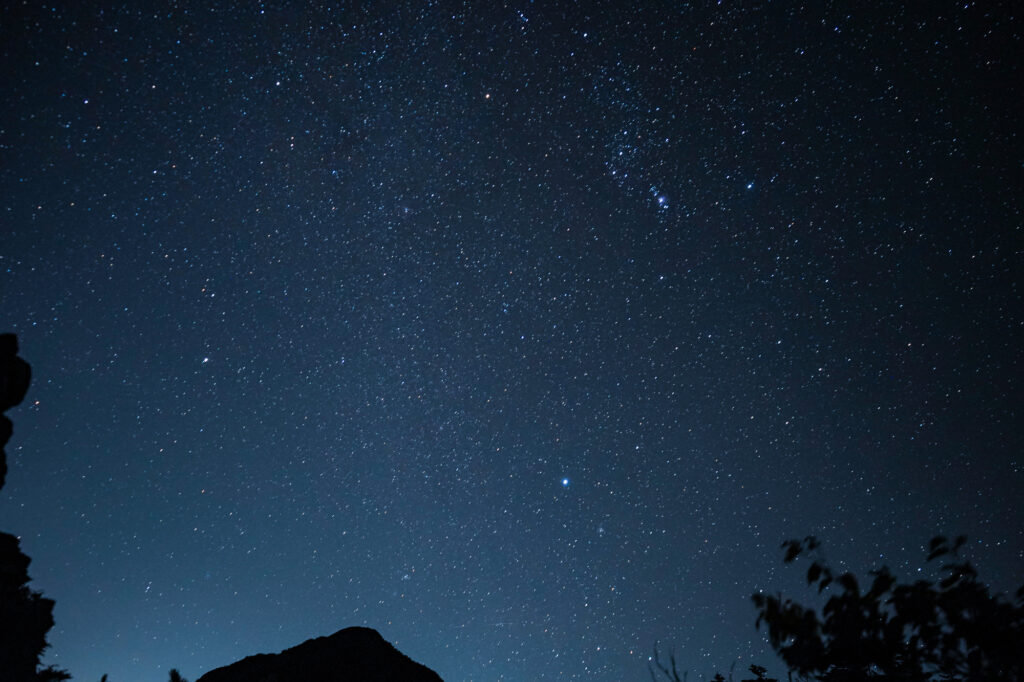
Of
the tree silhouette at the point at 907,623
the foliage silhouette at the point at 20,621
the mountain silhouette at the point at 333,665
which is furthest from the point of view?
the foliage silhouette at the point at 20,621

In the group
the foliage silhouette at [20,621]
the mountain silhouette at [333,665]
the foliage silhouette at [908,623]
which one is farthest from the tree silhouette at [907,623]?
the foliage silhouette at [20,621]

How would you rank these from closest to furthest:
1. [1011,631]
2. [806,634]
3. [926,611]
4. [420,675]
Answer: [806,634] < [1011,631] < [926,611] < [420,675]

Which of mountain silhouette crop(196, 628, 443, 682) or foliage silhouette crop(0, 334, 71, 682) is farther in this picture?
foliage silhouette crop(0, 334, 71, 682)

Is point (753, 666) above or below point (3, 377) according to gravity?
below

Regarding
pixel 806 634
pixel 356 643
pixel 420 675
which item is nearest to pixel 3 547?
pixel 356 643

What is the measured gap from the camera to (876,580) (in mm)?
3098

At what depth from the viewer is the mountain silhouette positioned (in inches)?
752

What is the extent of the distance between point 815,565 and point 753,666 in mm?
18891

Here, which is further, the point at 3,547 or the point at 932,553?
the point at 3,547

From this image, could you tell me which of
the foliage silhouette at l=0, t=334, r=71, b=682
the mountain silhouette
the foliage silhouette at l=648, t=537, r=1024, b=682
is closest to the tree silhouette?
the foliage silhouette at l=648, t=537, r=1024, b=682

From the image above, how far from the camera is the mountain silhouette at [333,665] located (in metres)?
19.1

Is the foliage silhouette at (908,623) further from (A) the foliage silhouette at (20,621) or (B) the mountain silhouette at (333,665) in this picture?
(A) the foliage silhouette at (20,621)

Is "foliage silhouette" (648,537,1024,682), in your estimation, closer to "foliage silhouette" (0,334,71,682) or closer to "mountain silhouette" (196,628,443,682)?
"mountain silhouette" (196,628,443,682)

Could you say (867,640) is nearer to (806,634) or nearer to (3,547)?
(806,634)
